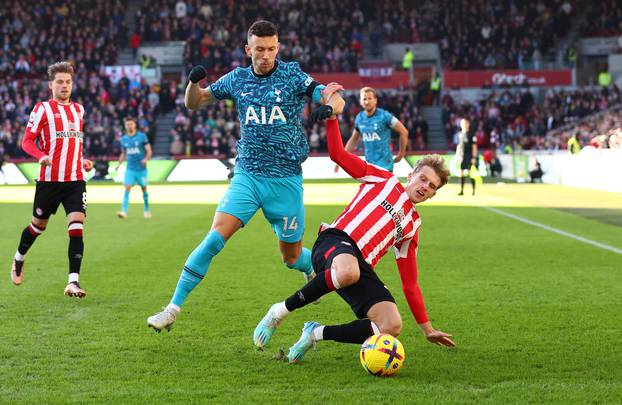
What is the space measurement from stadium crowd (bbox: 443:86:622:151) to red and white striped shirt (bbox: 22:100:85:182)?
30670mm

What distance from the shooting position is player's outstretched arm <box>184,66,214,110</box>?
20.7 ft

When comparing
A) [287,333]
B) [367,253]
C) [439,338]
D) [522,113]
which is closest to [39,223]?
[287,333]

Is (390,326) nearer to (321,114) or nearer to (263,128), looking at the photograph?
(321,114)

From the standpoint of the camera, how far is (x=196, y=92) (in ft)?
21.2

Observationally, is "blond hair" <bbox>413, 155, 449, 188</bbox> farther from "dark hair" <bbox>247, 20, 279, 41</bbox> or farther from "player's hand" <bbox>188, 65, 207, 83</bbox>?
"player's hand" <bbox>188, 65, 207, 83</bbox>

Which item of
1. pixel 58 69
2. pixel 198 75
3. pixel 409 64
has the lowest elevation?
pixel 198 75

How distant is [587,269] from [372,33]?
36667 millimetres

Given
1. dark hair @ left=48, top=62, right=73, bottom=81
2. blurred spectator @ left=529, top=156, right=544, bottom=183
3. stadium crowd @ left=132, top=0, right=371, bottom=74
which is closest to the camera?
dark hair @ left=48, top=62, right=73, bottom=81

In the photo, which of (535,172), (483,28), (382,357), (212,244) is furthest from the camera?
(483,28)

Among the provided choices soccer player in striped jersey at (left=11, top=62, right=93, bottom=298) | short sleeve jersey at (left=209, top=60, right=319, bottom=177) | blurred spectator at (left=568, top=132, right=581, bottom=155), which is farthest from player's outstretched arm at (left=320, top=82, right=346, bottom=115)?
blurred spectator at (left=568, top=132, right=581, bottom=155)

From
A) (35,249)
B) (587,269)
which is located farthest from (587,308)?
(35,249)

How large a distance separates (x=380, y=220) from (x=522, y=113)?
36492 millimetres

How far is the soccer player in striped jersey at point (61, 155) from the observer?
27.7ft

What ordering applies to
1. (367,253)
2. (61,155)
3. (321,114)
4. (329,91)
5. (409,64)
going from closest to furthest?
(321,114), (367,253), (329,91), (61,155), (409,64)
